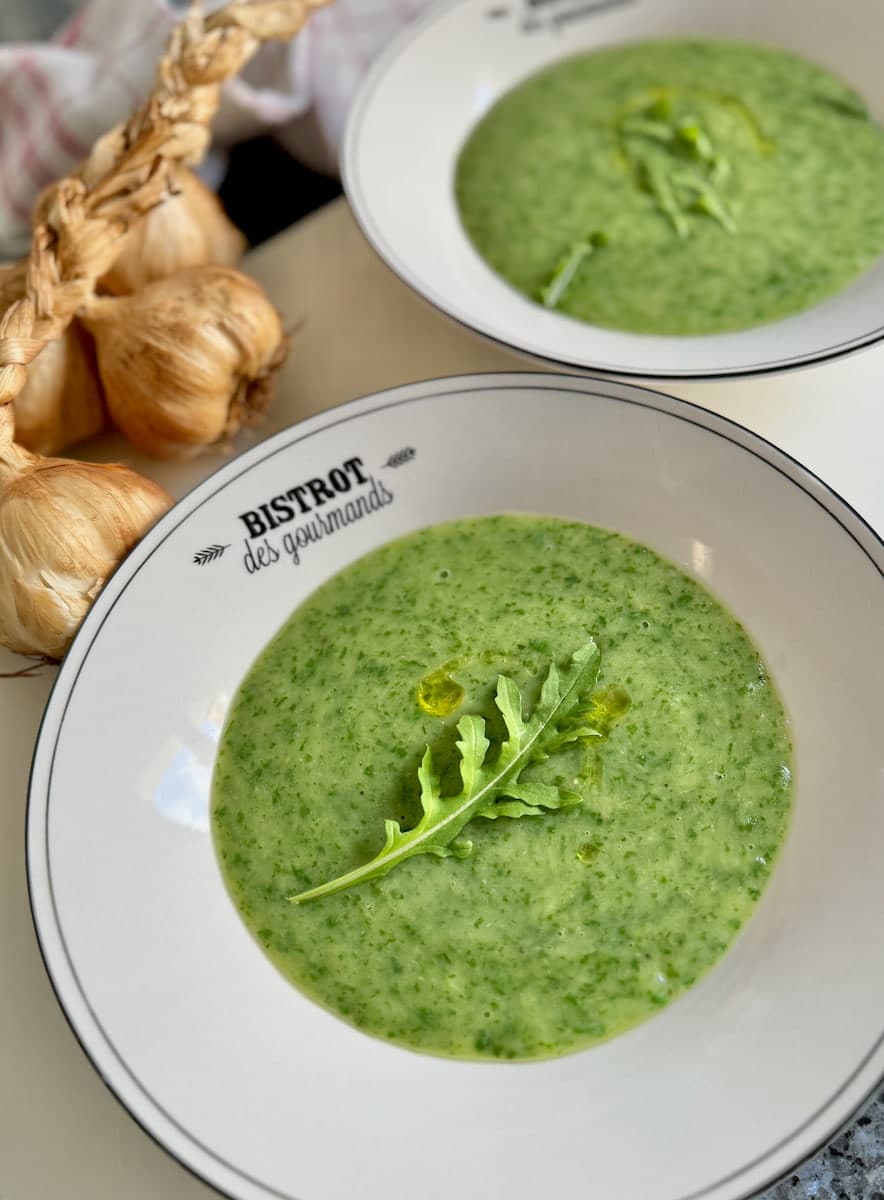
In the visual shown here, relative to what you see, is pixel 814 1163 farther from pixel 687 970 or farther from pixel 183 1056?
pixel 183 1056

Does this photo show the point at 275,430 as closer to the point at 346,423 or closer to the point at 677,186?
the point at 346,423

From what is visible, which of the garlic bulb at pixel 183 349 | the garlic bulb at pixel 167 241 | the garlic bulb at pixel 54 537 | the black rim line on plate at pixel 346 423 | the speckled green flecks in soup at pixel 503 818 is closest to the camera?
the black rim line on plate at pixel 346 423

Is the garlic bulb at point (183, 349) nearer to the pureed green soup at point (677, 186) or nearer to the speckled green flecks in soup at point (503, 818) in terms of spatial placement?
the speckled green flecks in soup at point (503, 818)

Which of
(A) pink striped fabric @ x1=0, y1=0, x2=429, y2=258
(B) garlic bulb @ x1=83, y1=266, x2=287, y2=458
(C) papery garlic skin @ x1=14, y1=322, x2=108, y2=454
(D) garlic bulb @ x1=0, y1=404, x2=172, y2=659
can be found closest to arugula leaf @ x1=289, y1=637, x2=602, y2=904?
(D) garlic bulb @ x1=0, y1=404, x2=172, y2=659

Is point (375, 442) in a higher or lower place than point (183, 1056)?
higher

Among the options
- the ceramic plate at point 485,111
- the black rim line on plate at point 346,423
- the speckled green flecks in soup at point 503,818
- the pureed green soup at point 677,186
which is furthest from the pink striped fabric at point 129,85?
the speckled green flecks in soup at point 503,818

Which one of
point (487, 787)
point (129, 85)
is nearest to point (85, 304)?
point (129, 85)

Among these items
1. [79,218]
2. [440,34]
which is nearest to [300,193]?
[440,34]
